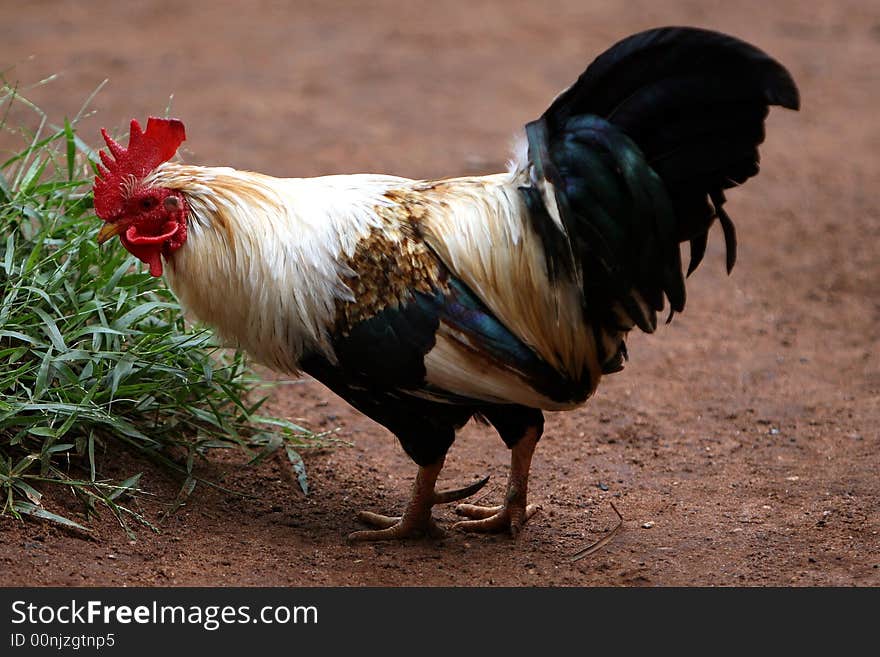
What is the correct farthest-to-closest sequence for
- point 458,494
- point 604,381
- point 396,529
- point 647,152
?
point 604,381 < point 458,494 < point 396,529 < point 647,152

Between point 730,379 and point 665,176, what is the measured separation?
256 cm

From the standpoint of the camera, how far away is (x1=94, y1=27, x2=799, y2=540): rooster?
3.73 m

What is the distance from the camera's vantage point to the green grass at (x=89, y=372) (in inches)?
167

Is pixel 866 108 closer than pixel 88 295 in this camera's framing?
No

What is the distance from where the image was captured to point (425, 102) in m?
10.3

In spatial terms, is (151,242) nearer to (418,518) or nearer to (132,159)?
(132,159)

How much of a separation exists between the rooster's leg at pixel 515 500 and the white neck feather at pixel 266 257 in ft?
2.96

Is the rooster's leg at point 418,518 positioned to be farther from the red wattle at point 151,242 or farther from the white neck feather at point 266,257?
the red wattle at point 151,242

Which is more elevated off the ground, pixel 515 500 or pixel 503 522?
pixel 515 500

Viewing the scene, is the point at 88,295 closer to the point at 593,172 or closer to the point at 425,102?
the point at 593,172

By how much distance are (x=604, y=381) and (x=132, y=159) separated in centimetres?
299

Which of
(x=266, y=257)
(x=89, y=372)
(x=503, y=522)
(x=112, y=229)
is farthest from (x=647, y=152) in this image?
(x=89, y=372)

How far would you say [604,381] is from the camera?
602 cm

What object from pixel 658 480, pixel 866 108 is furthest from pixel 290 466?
pixel 866 108
